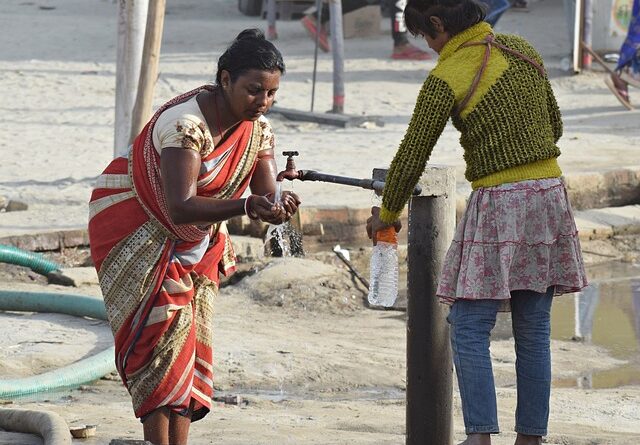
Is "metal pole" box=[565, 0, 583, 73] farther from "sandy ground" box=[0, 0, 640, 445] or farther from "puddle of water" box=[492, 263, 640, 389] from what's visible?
"puddle of water" box=[492, 263, 640, 389]

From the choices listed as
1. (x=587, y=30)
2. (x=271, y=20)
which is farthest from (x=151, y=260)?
(x=271, y=20)

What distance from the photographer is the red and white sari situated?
3799 millimetres

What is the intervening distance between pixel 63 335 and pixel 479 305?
3.29m

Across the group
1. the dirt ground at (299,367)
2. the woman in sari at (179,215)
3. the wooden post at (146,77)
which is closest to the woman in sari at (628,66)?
the wooden post at (146,77)

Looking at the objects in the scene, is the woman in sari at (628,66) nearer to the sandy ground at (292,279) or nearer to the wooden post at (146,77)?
the sandy ground at (292,279)

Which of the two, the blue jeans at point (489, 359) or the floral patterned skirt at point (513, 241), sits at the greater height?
the floral patterned skirt at point (513, 241)

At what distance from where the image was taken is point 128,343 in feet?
12.7

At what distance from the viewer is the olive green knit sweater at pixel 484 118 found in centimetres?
373

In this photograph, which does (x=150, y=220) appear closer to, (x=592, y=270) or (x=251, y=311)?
(x=251, y=311)

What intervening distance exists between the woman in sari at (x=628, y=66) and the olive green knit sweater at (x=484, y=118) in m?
10.5

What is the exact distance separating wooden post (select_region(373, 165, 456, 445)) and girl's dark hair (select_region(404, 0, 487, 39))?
0.50 m

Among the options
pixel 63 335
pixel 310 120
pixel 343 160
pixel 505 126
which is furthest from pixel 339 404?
pixel 310 120

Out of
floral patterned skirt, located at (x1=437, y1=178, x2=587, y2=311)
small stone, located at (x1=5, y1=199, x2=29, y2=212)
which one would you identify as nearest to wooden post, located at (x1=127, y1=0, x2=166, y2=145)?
small stone, located at (x1=5, y1=199, x2=29, y2=212)

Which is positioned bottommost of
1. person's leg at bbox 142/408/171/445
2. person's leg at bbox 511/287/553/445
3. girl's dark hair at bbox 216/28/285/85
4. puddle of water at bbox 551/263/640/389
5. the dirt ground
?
puddle of water at bbox 551/263/640/389
